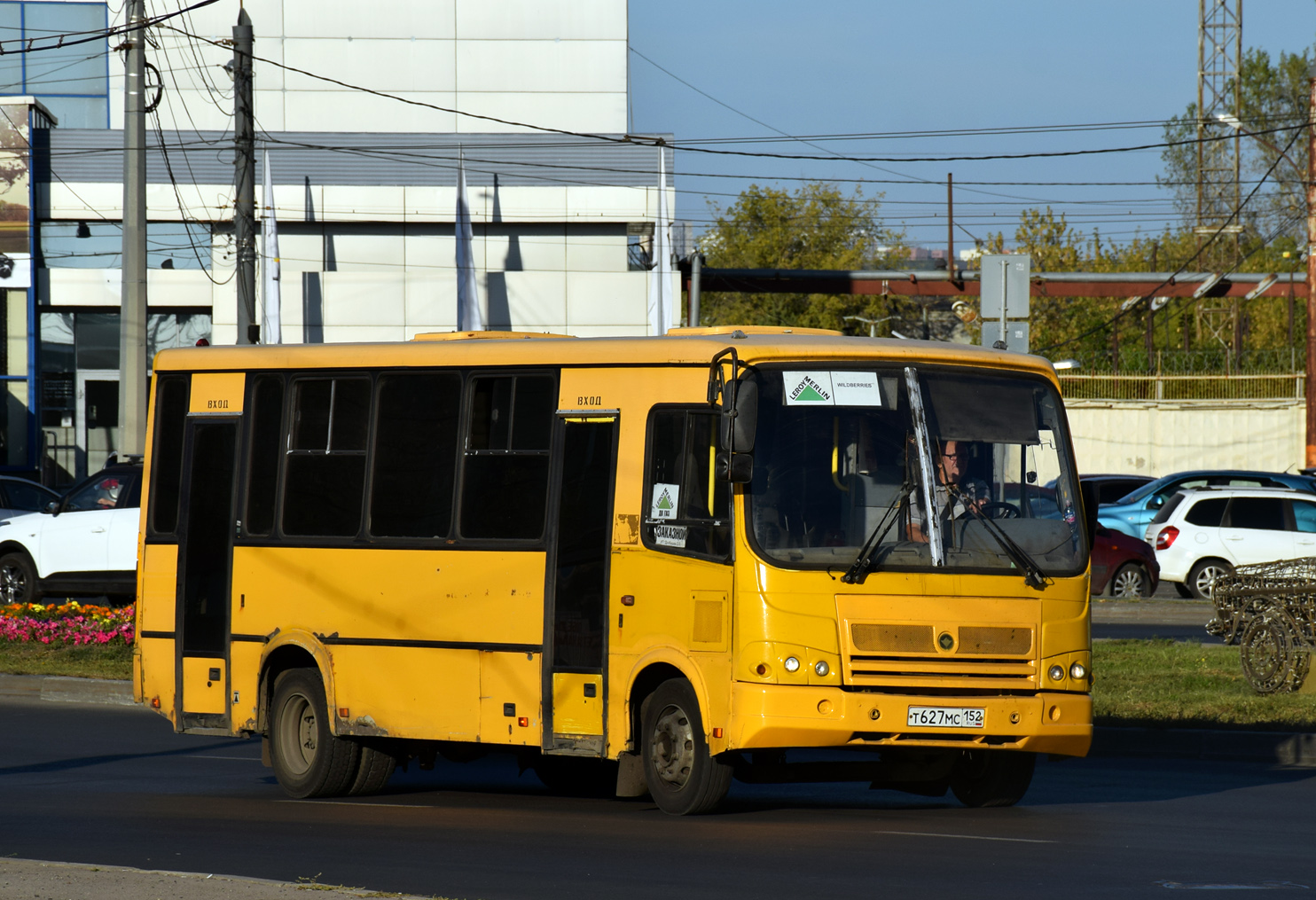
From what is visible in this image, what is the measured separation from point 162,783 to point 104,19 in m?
38.4

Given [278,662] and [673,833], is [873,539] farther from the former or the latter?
Result: [278,662]

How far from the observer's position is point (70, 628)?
19969 mm

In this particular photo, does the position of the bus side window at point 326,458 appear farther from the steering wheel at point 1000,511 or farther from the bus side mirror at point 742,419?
the steering wheel at point 1000,511

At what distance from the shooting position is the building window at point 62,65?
46156 mm

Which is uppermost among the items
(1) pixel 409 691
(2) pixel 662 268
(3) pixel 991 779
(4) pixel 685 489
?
(2) pixel 662 268

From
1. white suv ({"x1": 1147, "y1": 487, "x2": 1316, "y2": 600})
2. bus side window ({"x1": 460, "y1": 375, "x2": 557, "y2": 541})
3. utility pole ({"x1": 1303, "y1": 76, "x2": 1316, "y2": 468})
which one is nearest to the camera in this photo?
bus side window ({"x1": 460, "y1": 375, "x2": 557, "y2": 541})

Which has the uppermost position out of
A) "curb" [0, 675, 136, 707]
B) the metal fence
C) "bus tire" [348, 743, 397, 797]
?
the metal fence

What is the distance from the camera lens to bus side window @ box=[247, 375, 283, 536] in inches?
458

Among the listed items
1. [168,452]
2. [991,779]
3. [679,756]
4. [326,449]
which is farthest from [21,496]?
[991,779]

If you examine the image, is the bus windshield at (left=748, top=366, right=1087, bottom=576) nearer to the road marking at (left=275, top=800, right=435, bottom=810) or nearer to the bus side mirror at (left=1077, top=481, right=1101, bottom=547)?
the bus side mirror at (left=1077, top=481, right=1101, bottom=547)

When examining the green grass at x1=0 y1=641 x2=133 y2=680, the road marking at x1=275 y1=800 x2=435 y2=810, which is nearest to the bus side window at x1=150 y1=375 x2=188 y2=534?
the road marking at x1=275 y1=800 x2=435 y2=810

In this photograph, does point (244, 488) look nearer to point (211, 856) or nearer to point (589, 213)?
point (211, 856)

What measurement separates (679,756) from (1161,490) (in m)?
21.2

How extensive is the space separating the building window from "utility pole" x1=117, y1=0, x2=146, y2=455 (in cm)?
2179
